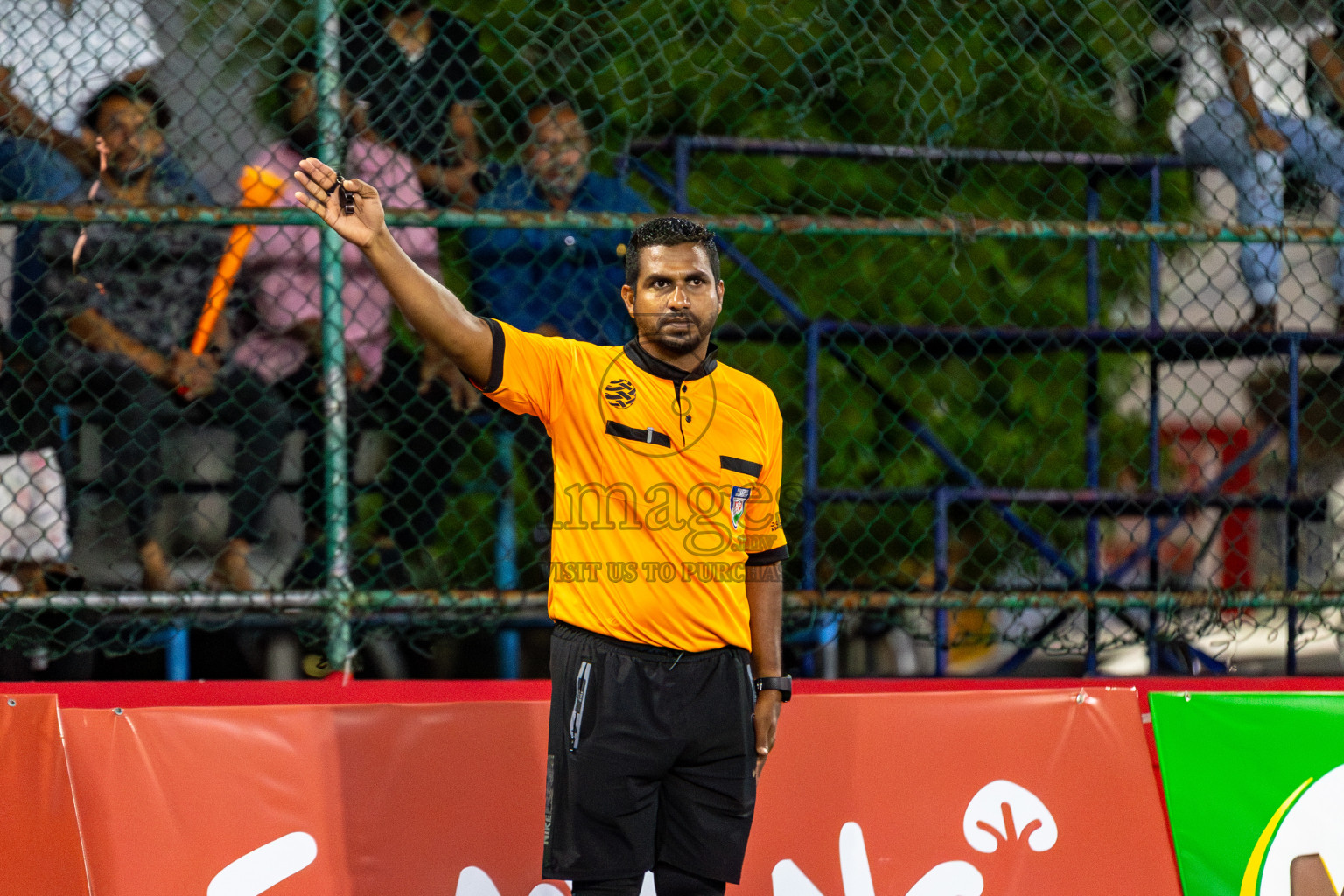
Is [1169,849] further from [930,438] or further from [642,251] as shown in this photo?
[642,251]

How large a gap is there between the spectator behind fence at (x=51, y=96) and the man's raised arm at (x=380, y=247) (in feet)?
5.97

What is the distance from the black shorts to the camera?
2.27 meters

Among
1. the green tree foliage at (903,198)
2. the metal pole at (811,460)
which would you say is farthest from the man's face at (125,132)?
the metal pole at (811,460)

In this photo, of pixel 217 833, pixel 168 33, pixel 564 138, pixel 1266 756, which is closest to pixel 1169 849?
pixel 1266 756

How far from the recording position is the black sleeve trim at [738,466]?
8.05ft

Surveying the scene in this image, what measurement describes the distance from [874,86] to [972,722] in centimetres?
285

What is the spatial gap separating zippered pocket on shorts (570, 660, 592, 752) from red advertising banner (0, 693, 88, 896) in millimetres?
1446

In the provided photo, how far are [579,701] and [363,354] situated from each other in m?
1.89

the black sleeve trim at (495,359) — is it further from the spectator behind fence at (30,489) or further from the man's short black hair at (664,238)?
the spectator behind fence at (30,489)

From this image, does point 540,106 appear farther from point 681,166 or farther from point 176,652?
point 176,652

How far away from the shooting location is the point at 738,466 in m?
2.47

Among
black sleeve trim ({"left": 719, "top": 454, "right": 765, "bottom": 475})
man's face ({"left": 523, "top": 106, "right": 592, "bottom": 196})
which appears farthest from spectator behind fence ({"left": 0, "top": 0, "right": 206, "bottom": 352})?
black sleeve trim ({"left": 719, "top": 454, "right": 765, "bottom": 475})

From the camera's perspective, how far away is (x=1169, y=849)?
314 centimetres

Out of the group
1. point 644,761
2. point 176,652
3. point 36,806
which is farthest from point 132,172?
point 644,761
